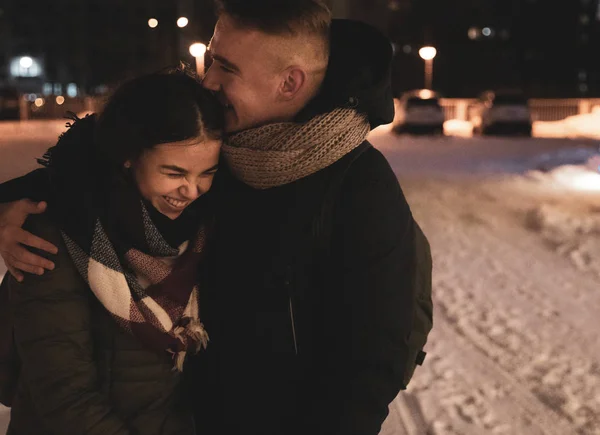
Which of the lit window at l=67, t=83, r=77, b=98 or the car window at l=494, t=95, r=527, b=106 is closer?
the car window at l=494, t=95, r=527, b=106

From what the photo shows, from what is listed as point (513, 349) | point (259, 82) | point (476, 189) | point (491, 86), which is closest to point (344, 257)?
point (259, 82)

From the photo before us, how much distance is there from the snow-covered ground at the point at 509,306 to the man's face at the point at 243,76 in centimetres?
224

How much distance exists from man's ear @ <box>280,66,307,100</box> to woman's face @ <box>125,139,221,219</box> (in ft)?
0.75

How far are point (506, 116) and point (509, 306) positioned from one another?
19.2m

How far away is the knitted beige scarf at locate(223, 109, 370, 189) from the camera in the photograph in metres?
1.71

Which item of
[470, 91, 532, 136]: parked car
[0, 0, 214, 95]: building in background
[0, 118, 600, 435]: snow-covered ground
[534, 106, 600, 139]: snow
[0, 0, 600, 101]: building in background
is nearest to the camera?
[0, 118, 600, 435]: snow-covered ground

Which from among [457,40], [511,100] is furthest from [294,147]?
[457,40]

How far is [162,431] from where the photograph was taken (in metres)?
1.91

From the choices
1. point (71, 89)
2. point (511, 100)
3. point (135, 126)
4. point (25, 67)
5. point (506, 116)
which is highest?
point (135, 126)

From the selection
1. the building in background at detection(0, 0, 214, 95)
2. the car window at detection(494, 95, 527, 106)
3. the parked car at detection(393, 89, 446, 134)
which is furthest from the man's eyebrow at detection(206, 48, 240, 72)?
the building in background at detection(0, 0, 214, 95)

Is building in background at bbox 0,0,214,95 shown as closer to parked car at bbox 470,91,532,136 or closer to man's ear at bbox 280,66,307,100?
parked car at bbox 470,91,532,136

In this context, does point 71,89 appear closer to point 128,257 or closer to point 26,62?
point 26,62

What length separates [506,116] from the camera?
23.5 m

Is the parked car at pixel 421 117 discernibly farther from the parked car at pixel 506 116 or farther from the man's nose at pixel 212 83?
the man's nose at pixel 212 83
